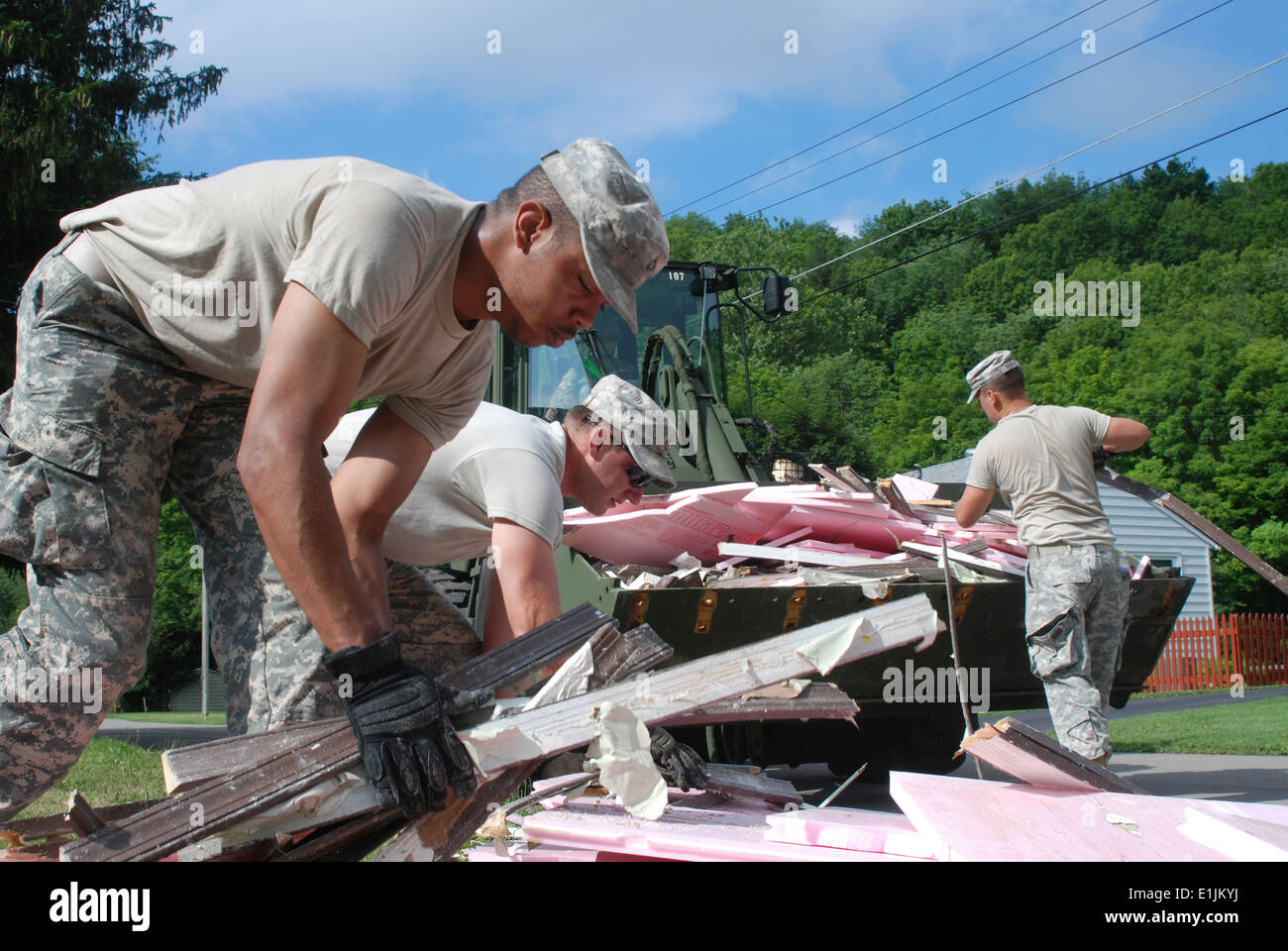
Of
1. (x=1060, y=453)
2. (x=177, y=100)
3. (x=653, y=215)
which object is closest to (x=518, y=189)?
(x=653, y=215)

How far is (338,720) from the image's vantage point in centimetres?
229

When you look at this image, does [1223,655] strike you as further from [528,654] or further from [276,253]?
[276,253]

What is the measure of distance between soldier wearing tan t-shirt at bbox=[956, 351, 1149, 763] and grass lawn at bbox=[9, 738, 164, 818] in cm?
432

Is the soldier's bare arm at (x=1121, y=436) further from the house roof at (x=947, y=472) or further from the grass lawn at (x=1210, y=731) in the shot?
the house roof at (x=947, y=472)

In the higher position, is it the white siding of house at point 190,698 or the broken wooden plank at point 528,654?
the broken wooden plank at point 528,654

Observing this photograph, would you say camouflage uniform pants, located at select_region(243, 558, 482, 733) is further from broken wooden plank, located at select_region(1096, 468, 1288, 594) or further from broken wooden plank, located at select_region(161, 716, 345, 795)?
broken wooden plank, located at select_region(1096, 468, 1288, 594)

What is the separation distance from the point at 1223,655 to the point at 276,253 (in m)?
28.3

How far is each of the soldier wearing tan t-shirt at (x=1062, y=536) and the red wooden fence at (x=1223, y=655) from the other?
20756mm

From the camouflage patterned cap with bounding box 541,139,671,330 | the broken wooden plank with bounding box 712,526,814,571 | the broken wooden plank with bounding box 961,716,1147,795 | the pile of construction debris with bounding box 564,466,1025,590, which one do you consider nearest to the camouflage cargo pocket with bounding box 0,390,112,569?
the camouflage patterned cap with bounding box 541,139,671,330

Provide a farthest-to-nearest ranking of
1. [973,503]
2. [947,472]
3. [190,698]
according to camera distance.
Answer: [190,698]
[947,472]
[973,503]

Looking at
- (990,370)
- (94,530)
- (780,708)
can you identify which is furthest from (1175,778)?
(94,530)

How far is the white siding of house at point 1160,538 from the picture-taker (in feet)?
107

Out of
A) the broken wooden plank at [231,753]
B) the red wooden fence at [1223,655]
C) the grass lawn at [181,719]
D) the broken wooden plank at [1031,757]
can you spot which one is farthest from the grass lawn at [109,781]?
the red wooden fence at [1223,655]

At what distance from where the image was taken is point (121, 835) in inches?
82.2
